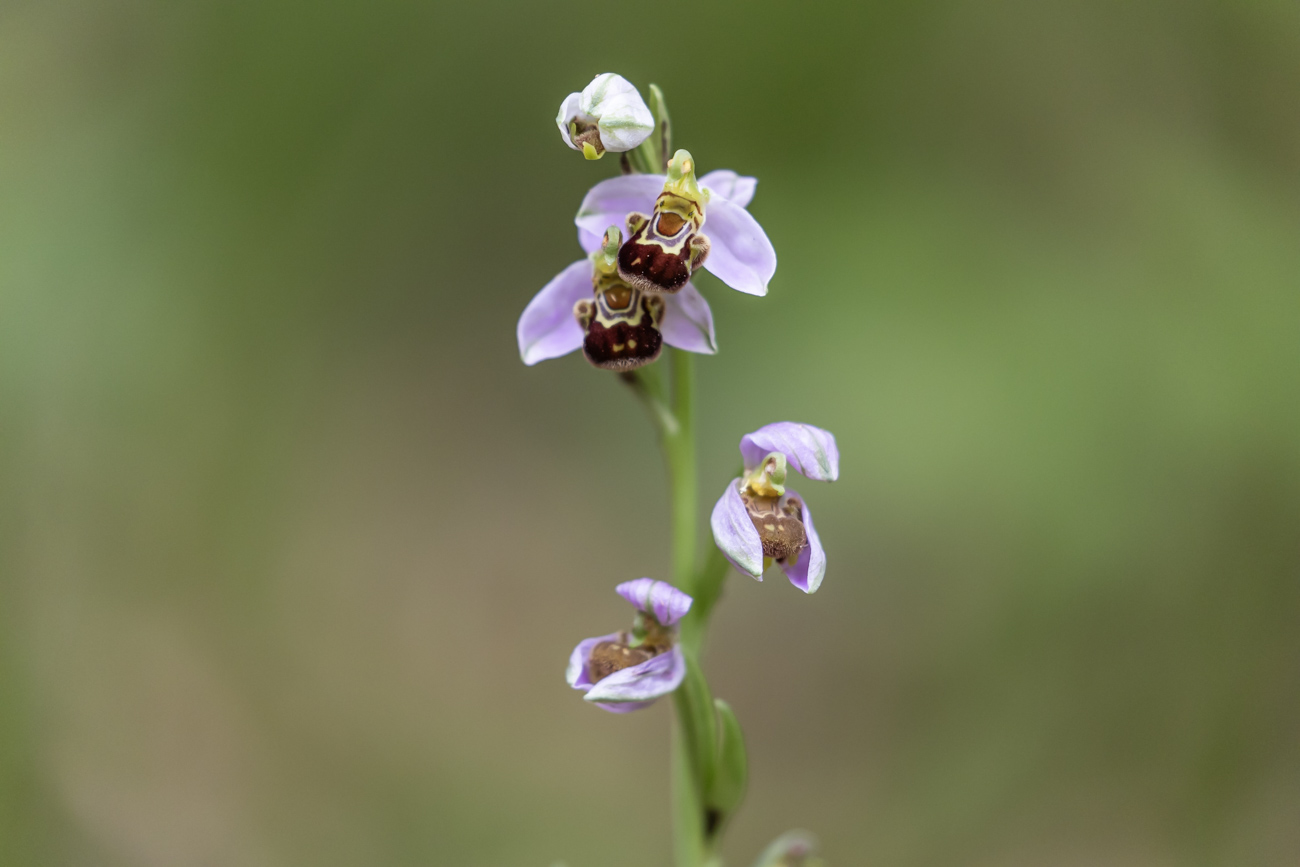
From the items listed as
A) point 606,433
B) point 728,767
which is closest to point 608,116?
point 728,767

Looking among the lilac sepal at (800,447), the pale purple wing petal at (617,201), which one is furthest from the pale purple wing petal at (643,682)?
the pale purple wing petal at (617,201)

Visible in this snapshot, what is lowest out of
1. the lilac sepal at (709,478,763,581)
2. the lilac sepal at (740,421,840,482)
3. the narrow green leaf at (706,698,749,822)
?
the narrow green leaf at (706,698,749,822)

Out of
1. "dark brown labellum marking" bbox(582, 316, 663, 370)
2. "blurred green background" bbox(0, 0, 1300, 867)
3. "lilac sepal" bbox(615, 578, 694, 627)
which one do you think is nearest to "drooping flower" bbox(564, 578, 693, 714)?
"lilac sepal" bbox(615, 578, 694, 627)

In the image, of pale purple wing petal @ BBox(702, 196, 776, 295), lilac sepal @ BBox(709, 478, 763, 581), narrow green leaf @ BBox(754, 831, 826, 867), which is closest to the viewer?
lilac sepal @ BBox(709, 478, 763, 581)

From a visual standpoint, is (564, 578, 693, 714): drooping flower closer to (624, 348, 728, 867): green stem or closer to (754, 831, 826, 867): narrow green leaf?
(624, 348, 728, 867): green stem

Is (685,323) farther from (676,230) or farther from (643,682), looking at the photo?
(643,682)

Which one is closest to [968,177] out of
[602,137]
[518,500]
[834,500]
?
[834,500]
